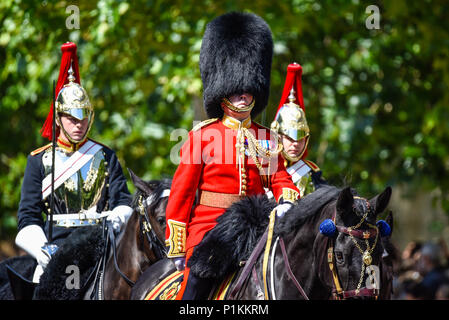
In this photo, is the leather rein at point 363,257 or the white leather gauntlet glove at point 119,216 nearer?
the leather rein at point 363,257

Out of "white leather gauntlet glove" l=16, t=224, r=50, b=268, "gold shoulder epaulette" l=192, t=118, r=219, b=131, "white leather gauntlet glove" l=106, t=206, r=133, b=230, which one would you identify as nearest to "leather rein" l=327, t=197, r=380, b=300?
"gold shoulder epaulette" l=192, t=118, r=219, b=131

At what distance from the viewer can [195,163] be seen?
4.71 metres

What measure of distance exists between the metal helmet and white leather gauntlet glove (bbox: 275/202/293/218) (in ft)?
6.60

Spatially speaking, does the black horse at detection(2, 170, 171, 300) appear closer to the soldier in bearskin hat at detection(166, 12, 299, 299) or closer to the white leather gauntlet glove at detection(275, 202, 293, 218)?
the soldier in bearskin hat at detection(166, 12, 299, 299)

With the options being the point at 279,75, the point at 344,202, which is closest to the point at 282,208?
the point at 344,202

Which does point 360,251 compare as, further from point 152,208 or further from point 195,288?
point 152,208

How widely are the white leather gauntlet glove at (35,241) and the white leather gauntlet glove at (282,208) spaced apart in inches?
77.5

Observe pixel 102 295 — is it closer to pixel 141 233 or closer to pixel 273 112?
pixel 141 233

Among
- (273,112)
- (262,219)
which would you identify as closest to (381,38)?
(273,112)

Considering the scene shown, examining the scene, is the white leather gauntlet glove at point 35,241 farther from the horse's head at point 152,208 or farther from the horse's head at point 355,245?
the horse's head at point 355,245

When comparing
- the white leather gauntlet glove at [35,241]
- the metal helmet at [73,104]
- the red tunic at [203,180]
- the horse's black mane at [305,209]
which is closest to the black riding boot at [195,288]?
the red tunic at [203,180]

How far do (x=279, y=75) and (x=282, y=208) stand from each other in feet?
22.3

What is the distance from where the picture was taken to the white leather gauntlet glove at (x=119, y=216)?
587 centimetres
